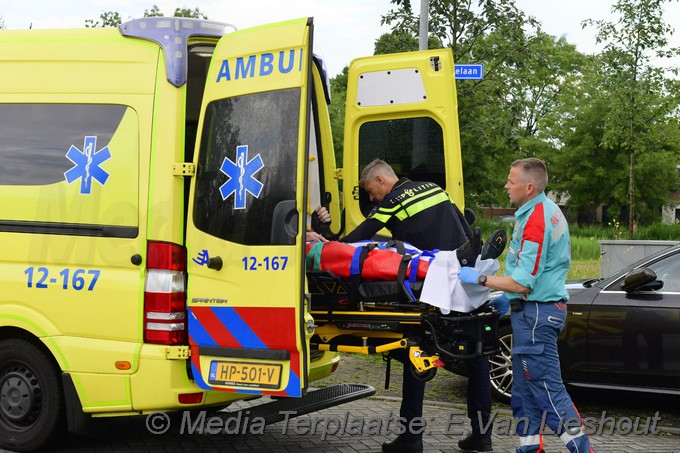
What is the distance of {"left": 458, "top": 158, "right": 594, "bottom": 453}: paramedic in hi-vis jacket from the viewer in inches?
205

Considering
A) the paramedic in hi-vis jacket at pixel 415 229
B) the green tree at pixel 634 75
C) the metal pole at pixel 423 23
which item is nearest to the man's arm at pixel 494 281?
the paramedic in hi-vis jacket at pixel 415 229

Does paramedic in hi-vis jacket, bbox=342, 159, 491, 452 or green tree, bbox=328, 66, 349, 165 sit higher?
green tree, bbox=328, 66, 349, 165

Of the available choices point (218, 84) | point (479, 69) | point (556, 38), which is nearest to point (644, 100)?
point (479, 69)

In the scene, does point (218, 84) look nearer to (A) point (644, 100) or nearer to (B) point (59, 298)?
(B) point (59, 298)

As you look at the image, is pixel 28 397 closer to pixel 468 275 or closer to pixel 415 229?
pixel 415 229

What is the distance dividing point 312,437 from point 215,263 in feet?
6.26

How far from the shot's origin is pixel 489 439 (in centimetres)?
619

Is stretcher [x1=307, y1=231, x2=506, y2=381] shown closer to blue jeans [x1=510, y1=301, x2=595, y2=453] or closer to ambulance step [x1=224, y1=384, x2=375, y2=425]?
blue jeans [x1=510, y1=301, x2=595, y2=453]

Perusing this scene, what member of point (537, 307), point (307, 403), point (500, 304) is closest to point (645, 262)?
point (500, 304)

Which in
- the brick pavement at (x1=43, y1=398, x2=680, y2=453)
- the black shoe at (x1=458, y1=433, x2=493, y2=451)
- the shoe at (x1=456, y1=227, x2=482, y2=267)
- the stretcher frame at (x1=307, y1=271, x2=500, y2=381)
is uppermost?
the shoe at (x1=456, y1=227, x2=482, y2=267)

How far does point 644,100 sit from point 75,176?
1335 cm

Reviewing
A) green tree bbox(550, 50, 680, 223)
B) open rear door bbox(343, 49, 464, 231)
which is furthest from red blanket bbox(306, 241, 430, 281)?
green tree bbox(550, 50, 680, 223)

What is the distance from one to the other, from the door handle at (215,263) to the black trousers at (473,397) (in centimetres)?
152

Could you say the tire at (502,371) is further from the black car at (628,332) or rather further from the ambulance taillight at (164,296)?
the ambulance taillight at (164,296)
